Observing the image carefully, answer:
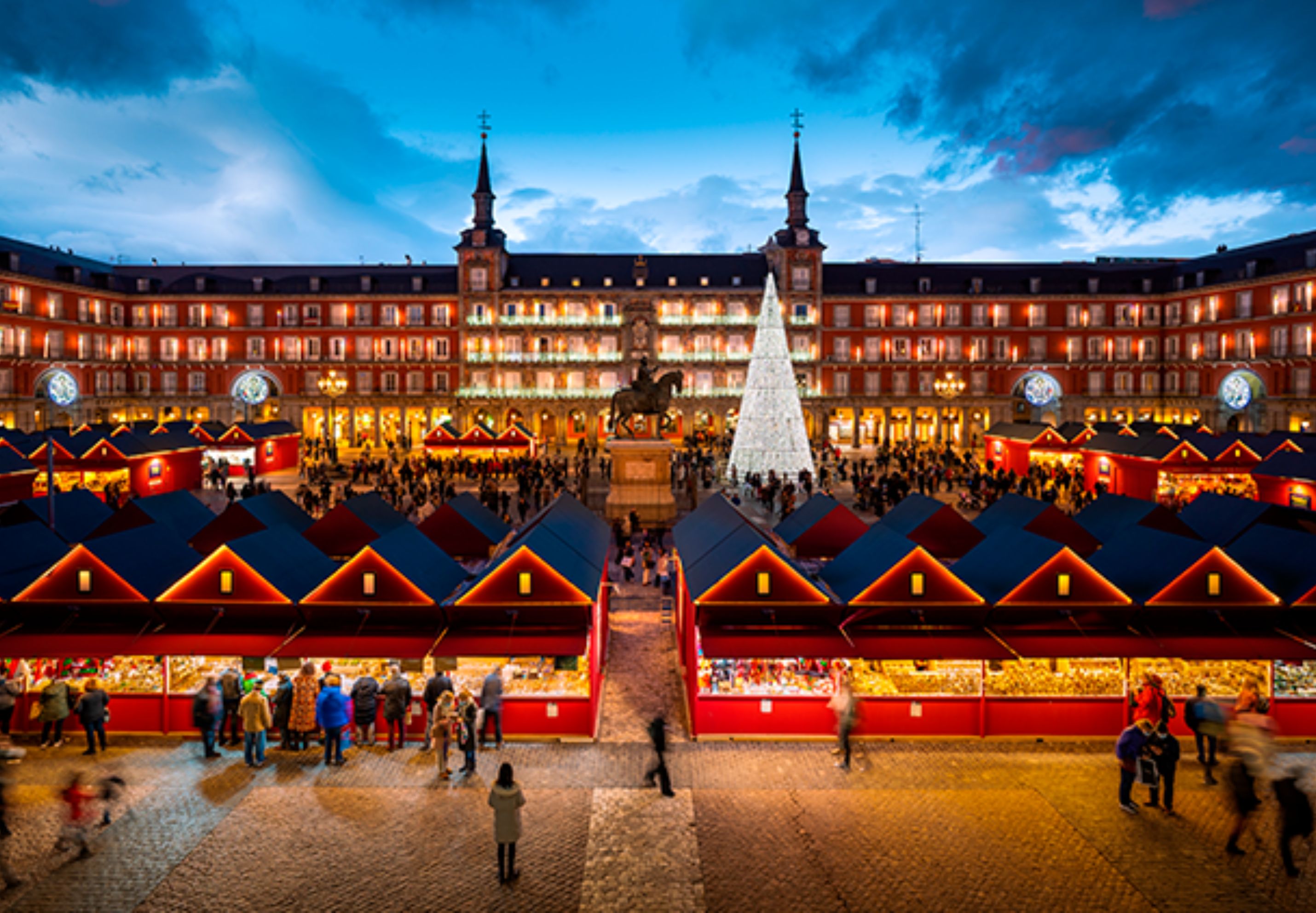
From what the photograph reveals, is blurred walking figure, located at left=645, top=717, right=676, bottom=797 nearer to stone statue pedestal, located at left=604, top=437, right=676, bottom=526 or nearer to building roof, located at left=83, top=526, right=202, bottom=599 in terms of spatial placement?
building roof, located at left=83, top=526, right=202, bottom=599

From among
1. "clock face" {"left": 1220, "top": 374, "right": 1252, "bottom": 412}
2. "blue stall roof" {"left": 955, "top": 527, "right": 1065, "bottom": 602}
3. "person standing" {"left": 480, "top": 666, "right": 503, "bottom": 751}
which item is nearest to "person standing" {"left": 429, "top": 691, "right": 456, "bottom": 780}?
"person standing" {"left": 480, "top": 666, "right": 503, "bottom": 751}

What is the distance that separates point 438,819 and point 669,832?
2.70 metres

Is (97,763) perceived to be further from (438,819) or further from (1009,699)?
(1009,699)

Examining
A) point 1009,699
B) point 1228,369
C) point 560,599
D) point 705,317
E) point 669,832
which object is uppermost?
point 705,317

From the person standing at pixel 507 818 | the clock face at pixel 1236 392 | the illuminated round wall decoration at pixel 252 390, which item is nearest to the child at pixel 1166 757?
the person standing at pixel 507 818

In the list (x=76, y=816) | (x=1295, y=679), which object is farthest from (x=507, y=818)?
(x=1295, y=679)

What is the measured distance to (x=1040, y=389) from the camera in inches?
2005

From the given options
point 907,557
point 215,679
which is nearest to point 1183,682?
point 907,557

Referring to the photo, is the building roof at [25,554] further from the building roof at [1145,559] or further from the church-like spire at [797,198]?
the church-like spire at [797,198]

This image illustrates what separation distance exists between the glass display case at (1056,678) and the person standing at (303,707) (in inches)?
378

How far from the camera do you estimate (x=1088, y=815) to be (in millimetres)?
8805

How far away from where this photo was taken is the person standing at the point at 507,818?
7457 millimetres

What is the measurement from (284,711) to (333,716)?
999 millimetres

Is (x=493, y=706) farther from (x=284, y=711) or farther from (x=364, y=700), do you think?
(x=284, y=711)
